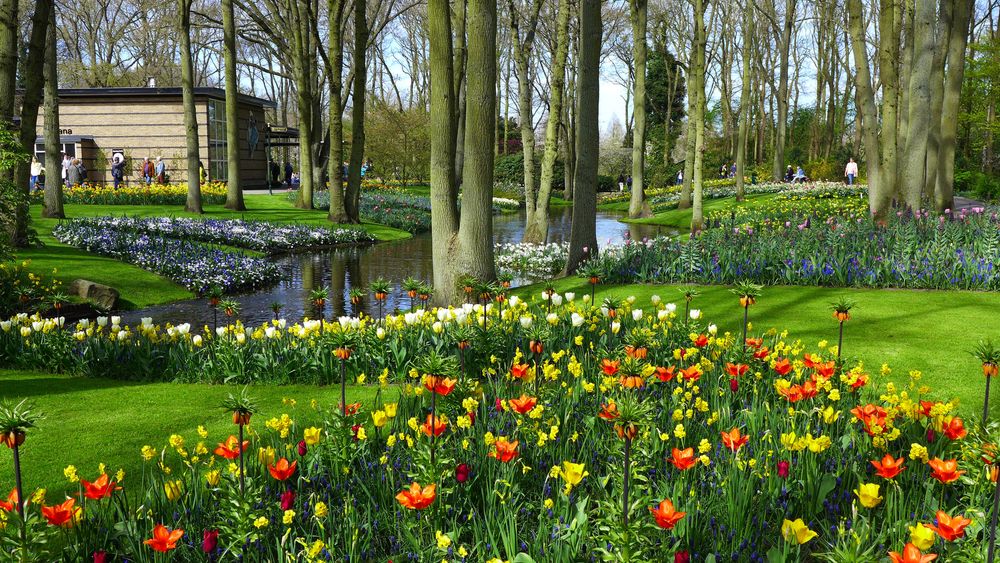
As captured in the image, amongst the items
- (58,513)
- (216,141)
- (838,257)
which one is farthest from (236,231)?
(216,141)

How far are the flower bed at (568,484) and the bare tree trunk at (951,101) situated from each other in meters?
15.7

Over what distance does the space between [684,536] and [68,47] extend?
5749cm

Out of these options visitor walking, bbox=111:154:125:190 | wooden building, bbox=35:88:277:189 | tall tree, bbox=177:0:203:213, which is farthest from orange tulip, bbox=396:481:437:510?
wooden building, bbox=35:88:277:189

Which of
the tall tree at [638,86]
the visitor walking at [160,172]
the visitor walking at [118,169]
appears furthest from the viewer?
the visitor walking at [160,172]

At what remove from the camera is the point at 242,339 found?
6500 millimetres

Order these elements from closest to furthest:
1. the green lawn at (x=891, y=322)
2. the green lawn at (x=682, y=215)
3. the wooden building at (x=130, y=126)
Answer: the green lawn at (x=891, y=322) < the green lawn at (x=682, y=215) < the wooden building at (x=130, y=126)

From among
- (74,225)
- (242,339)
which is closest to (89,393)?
(242,339)

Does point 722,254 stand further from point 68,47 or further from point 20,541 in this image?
point 68,47

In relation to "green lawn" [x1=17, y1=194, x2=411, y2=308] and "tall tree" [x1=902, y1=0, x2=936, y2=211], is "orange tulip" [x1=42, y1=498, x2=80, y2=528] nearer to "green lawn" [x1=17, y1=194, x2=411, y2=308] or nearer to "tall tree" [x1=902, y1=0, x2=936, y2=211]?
"green lawn" [x1=17, y1=194, x2=411, y2=308]

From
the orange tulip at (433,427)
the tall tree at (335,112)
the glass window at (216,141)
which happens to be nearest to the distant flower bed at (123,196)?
the tall tree at (335,112)

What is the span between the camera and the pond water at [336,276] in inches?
471

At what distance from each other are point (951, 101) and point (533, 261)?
1074cm

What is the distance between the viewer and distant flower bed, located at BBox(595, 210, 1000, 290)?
10531mm

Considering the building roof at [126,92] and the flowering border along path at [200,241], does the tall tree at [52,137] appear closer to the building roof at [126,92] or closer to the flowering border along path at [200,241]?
the flowering border along path at [200,241]
